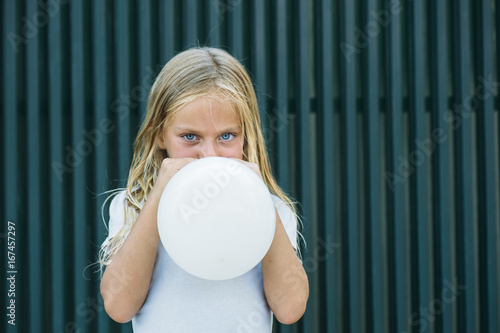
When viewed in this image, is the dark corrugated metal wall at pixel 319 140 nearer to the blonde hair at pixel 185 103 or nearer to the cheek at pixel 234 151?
the blonde hair at pixel 185 103

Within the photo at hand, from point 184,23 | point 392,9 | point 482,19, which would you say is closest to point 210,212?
point 184,23

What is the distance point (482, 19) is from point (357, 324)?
1479 millimetres

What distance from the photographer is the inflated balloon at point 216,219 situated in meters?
0.73

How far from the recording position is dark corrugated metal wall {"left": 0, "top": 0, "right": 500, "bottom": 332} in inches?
81.0

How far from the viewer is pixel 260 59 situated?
6.89 feet

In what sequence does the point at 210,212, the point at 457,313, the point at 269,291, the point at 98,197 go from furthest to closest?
the point at 457,313, the point at 98,197, the point at 269,291, the point at 210,212

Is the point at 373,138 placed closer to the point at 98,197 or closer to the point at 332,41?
the point at 332,41

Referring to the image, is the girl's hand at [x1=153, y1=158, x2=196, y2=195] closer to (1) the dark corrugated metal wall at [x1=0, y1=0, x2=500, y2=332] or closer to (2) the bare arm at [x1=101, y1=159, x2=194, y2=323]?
(2) the bare arm at [x1=101, y1=159, x2=194, y2=323]

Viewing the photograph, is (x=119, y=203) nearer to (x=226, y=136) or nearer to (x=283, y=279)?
(x=226, y=136)

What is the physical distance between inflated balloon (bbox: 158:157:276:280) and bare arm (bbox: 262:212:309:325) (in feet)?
0.44

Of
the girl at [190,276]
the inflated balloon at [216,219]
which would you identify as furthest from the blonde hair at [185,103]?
the inflated balloon at [216,219]

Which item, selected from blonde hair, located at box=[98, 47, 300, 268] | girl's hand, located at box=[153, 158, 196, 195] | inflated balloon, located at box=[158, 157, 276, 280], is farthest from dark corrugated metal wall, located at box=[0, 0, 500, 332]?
inflated balloon, located at box=[158, 157, 276, 280]

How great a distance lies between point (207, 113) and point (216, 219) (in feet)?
0.89

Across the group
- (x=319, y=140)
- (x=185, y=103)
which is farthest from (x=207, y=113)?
(x=319, y=140)
